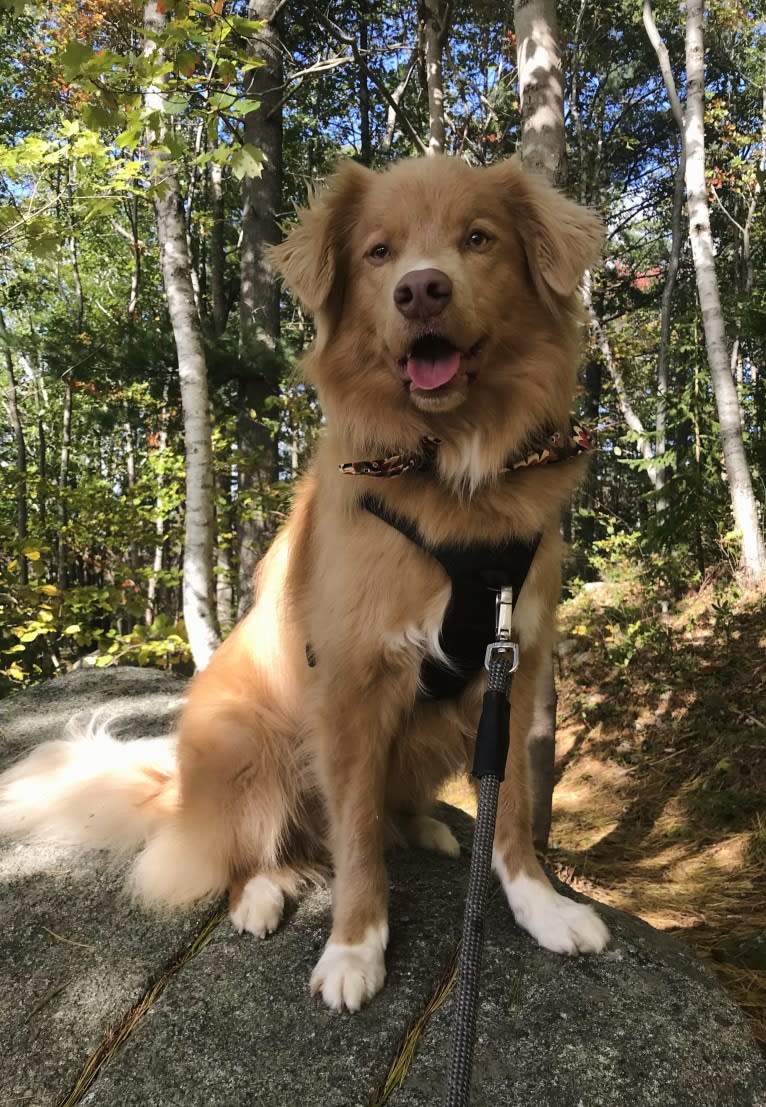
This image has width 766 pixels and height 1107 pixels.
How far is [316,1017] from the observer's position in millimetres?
1688

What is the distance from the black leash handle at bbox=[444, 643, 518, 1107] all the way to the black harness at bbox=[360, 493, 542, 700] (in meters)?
0.13

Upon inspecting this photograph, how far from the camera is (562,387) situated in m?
2.19

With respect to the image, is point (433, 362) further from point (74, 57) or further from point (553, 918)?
point (74, 57)

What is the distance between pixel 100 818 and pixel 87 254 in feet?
57.3

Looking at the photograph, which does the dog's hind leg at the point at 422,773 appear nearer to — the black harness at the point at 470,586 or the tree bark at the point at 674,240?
the black harness at the point at 470,586

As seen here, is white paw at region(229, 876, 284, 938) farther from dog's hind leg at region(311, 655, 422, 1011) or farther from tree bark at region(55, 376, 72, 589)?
tree bark at region(55, 376, 72, 589)

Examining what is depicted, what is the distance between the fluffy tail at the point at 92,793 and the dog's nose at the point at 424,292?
6.07ft

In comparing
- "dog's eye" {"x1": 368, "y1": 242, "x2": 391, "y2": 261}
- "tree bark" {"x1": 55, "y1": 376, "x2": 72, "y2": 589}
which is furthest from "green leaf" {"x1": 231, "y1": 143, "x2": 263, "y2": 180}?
"tree bark" {"x1": 55, "y1": 376, "x2": 72, "y2": 589}

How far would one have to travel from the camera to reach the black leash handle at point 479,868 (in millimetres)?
1163

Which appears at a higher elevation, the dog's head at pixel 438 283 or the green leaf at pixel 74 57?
the green leaf at pixel 74 57

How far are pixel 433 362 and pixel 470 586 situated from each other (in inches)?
25.8

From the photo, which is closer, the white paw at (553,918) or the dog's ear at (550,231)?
the white paw at (553,918)

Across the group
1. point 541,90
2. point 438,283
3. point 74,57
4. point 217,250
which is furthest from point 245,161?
point 217,250

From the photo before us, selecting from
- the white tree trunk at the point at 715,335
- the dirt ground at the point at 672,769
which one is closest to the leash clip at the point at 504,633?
the dirt ground at the point at 672,769
